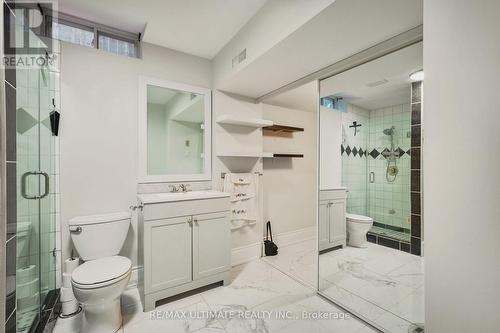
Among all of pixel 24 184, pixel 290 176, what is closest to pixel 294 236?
pixel 290 176

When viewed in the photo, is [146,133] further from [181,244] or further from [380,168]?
[380,168]

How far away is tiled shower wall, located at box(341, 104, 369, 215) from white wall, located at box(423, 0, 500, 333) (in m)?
1.06

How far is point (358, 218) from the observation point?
6.66 ft

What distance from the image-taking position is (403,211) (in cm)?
166

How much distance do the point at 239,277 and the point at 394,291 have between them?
150 centimetres

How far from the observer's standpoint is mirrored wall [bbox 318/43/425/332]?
159 cm

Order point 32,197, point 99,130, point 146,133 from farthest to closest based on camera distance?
point 146,133
point 99,130
point 32,197

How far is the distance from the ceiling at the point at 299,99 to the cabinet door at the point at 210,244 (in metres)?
1.76

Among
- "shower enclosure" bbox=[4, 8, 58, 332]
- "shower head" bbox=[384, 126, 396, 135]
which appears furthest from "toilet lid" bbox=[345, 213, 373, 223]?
"shower enclosure" bbox=[4, 8, 58, 332]

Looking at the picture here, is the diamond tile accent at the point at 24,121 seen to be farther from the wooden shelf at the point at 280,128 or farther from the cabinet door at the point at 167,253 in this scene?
the wooden shelf at the point at 280,128

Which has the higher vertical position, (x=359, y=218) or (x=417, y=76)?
(x=417, y=76)

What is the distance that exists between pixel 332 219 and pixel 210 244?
1.27m

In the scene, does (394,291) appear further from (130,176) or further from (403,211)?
(130,176)

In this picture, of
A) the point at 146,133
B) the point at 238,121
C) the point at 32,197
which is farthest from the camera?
the point at 238,121
